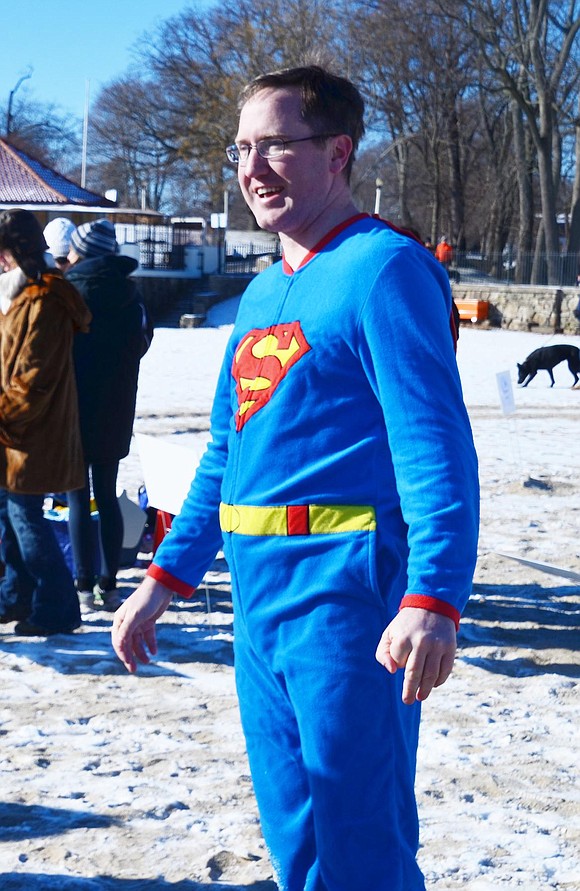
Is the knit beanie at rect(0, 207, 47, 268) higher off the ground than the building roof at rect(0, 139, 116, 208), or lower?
lower

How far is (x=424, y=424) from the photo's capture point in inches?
72.1

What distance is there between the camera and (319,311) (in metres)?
1.97

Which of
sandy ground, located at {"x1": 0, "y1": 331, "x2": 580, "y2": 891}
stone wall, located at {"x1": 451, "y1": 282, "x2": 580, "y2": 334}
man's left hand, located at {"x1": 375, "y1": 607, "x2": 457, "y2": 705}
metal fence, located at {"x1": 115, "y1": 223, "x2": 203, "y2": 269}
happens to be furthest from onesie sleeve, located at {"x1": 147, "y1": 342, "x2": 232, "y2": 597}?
metal fence, located at {"x1": 115, "y1": 223, "x2": 203, "y2": 269}

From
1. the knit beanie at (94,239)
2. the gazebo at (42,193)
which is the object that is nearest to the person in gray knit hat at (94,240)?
the knit beanie at (94,239)

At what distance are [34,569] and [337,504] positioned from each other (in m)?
3.31

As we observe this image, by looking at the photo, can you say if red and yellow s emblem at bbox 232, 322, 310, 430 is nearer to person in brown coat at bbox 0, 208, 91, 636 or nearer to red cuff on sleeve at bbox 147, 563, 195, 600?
red cuff on sleeve at bbox 147, 563, 195, 600

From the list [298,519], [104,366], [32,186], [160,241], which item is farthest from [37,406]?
[160,241]

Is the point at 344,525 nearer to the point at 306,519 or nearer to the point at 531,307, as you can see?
the point at 306,519

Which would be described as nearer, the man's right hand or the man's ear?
the man's ear

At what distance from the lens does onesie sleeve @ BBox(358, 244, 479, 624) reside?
69.5 inches

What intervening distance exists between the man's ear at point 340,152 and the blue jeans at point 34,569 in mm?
3186

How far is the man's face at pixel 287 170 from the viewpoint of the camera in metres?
2.05

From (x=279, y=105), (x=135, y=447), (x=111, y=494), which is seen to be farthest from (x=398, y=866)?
(x=135, y=447)

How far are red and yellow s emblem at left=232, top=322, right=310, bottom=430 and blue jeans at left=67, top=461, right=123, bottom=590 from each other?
337cm
